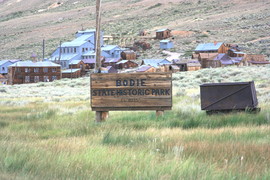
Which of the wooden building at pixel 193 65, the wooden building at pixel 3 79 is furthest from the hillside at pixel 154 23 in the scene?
the wooden building at pixel 3 79

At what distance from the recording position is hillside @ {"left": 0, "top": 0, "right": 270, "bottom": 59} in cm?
9831

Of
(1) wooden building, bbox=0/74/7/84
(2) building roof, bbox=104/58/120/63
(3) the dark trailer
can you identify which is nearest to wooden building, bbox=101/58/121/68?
(2) building roof, bbox=104/58/120/63

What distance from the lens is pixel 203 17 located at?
127m

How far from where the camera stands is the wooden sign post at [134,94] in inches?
419

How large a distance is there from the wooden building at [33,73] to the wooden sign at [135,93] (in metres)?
61.8

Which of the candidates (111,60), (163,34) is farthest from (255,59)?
(163,34)

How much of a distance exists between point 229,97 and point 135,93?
8.07ft

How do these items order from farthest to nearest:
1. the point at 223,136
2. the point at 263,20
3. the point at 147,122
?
the point at 263,20, the point at 147,122, the point at 223,136

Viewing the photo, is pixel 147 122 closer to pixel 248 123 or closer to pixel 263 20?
pixel 248 123

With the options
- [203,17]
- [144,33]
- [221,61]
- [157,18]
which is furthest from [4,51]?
[221,61]

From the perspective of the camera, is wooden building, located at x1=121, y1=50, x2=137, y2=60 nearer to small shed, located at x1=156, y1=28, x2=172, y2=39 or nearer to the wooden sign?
small shed, located at x1=156, y1=28, x2=172, y2=39

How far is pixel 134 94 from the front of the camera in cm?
1070

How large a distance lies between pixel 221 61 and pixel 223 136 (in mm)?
67731

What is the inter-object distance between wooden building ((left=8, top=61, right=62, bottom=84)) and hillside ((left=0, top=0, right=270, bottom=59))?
26959 millimetres
